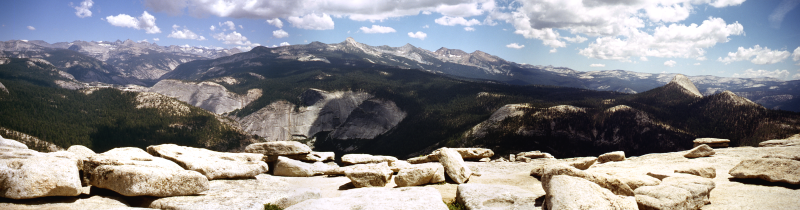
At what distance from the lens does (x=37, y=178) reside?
446 inches

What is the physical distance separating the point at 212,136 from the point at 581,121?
148m

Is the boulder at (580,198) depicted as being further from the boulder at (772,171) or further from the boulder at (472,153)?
the boulder at (472,153)

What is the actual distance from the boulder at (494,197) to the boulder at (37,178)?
15869 mm

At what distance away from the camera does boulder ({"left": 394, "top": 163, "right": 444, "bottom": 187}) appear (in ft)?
66.7

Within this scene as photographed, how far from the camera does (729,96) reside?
10862cm

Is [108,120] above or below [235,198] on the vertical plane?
below

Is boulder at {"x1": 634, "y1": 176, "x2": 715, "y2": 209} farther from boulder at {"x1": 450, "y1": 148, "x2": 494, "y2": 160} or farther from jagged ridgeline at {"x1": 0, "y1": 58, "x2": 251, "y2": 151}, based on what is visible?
jagged ridgeline at {"x1": 0, "y1": 58, "x2": 251, "y2": 151}

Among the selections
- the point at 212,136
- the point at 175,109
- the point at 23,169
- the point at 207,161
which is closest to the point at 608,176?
the point at 207,161

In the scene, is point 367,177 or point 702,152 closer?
point 367,177

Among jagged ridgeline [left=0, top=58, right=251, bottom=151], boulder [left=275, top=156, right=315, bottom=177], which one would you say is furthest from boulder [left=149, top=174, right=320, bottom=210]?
jagged ridgeline [left=0, top=58, right=251, bottom=151]

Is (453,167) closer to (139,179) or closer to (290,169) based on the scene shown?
(290,169)

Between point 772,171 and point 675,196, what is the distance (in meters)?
8.11

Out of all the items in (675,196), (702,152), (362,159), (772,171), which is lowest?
(362,159)

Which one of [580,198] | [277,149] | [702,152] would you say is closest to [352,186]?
[277,149]
